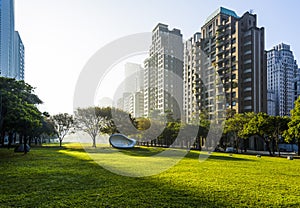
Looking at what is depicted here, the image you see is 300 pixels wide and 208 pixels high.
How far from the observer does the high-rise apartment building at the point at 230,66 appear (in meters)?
50.1

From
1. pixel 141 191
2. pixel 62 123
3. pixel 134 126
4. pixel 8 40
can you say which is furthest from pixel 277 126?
pixel 8 40

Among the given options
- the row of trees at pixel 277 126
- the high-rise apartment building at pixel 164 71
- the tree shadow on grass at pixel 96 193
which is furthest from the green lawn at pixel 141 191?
the high-rise apartment building at pixel 164 71

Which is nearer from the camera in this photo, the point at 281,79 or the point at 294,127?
the point at 294,127

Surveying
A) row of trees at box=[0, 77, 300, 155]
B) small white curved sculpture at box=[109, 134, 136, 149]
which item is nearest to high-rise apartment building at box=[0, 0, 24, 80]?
row of trees at box=[0, 77, 300, 155]

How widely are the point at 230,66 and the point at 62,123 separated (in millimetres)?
34697

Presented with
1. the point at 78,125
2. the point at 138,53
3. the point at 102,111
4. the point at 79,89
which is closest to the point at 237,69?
the point at 102,111

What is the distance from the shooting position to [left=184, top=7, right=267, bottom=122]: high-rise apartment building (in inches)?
1973

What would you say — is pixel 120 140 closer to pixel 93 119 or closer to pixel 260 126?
pixel 93 119

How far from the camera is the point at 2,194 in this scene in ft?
23.0

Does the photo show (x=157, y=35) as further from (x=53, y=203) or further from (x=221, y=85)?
(x=53, y=203)

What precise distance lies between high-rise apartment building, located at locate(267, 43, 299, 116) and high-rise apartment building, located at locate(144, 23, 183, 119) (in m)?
30.4

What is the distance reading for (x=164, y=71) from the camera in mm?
79062

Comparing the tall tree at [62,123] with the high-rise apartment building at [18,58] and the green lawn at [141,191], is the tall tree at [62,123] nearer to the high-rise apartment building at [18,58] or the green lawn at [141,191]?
the green lawn at [141,191]

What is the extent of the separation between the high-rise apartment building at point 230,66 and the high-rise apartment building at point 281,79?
31984 millimetres
